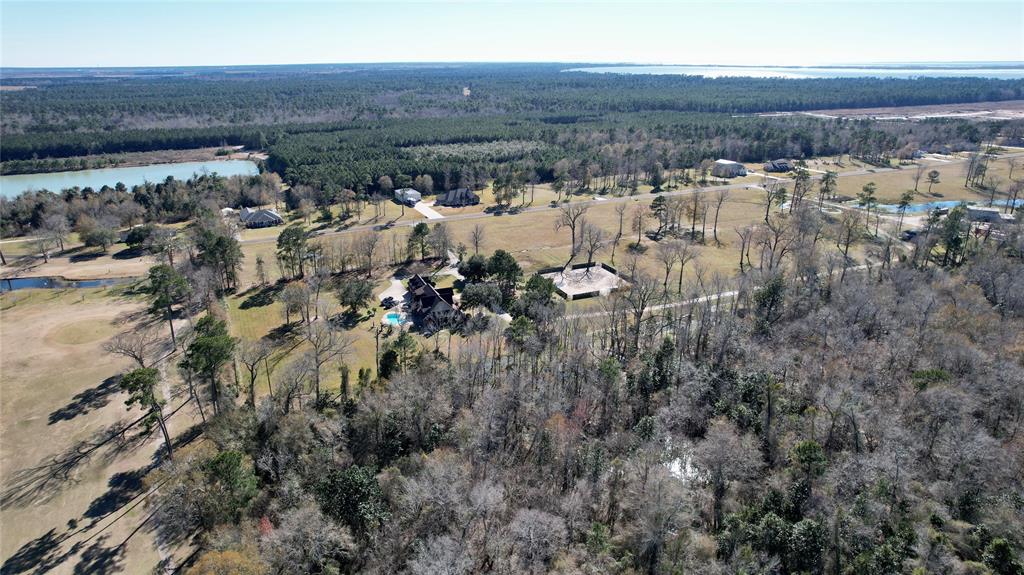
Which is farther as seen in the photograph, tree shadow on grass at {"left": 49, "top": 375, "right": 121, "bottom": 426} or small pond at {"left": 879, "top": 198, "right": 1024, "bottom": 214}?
small pond at {"left": 879, "top": 198, "right": 1024, "bottom": 214}

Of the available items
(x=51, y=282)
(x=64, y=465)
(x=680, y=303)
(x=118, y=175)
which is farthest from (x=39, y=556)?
(x=118, y=175)

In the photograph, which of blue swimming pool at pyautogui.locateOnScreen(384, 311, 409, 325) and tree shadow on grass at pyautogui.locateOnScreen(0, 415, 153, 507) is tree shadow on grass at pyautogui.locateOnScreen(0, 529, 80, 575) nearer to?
tree shadow on grass at pyautogui.locateOnScreen(0, 415, 153, 507)

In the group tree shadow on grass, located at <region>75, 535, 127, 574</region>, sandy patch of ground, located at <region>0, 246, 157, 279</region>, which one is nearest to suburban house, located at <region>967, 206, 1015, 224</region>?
tree shadow on grass, located at <region>75, 535, 127, 574</region>

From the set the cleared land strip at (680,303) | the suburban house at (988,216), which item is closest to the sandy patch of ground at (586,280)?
the cleared land strip at (680,303)

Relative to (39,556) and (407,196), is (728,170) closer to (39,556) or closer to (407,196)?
(407,196)

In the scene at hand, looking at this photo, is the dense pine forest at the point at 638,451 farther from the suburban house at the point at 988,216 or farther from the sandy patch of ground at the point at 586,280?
the suburban house at the point at 988,216
